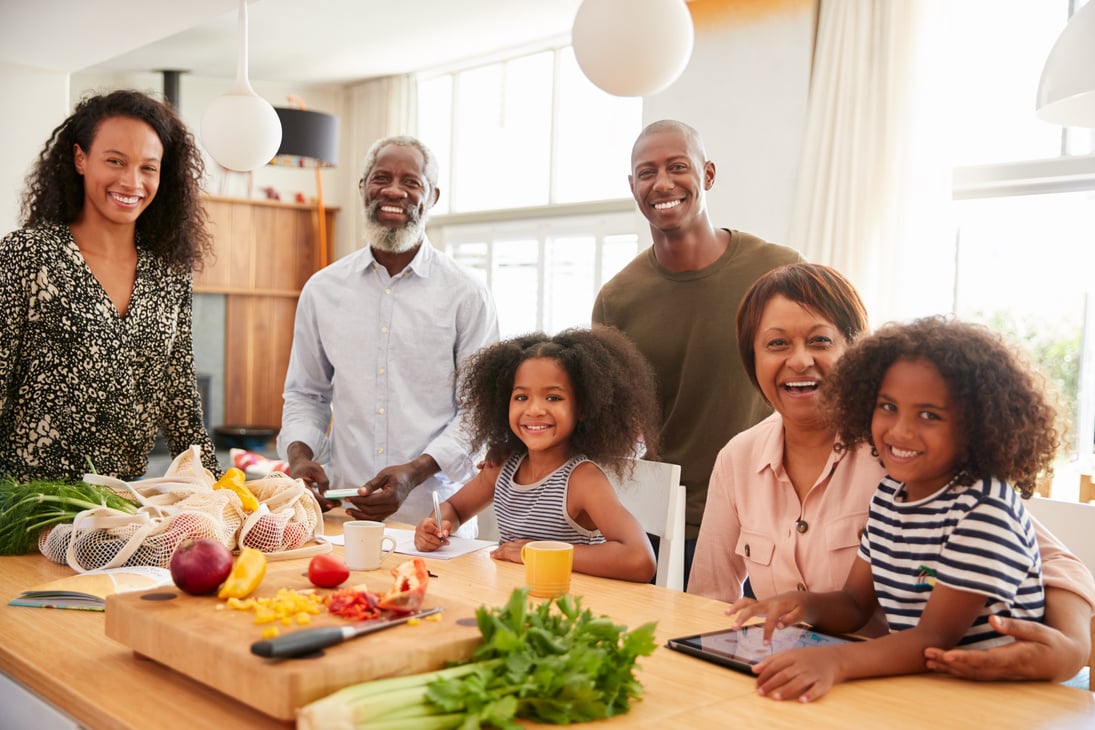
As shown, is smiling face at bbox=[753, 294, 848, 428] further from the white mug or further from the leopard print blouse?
the leopard print blouse

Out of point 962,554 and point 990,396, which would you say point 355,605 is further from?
point 990,396

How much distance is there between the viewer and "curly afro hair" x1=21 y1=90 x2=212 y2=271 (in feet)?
8.22

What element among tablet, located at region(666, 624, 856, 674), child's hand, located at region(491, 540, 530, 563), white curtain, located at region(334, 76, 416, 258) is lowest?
child's hand, located at region(491, 540, 530, 563)

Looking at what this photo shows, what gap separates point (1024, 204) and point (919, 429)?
4.60 metres

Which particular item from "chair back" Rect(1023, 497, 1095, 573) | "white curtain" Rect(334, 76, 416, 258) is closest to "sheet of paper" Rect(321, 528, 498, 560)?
"chair back" Rect(1023, 497, 1095, 573)

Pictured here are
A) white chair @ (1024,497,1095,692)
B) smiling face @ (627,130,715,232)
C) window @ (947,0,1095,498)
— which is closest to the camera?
white chair @ (1024,497,1095,692)

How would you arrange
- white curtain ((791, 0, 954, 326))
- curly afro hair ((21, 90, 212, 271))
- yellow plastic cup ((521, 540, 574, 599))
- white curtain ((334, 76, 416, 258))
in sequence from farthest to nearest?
1. white curtain ((334, 76, 416, 258))
2. white curtain ((791, 0, 954, 326))
3. curly afro hair ((21, 90, 212, 271))
4. yellow plastic cup ((521, 540, 574, 599))

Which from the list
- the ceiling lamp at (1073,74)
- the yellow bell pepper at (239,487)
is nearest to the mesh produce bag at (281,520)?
the yellow bell pepper at (239,487)

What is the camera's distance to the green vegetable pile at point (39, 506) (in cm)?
215

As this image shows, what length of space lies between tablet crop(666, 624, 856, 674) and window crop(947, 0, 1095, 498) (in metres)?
4.22

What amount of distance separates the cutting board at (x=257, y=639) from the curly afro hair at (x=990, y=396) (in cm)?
82

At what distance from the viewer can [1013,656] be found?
4.84 feet

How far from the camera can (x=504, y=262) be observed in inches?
347

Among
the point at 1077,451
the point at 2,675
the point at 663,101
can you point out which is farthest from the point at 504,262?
the point at 2,675
